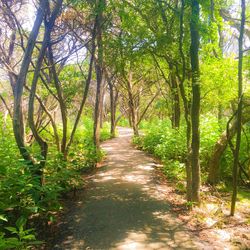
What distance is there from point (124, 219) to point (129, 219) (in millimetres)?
109

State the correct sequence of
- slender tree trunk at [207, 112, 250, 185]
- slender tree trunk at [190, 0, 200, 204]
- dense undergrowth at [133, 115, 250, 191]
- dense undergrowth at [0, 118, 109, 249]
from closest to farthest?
dense undergrowth at [0, 118, 109, 249] → slender tree trunk at [190, 0, 200, 204] → slender tree trunk at [207, 112, 250, 185] → dense undergrowth at [133, 115, 250, 191]

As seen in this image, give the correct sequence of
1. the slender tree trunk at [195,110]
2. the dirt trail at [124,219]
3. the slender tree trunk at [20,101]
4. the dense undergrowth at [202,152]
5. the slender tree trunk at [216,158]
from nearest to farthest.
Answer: the dirt trail at [124,219] < the slender tree trunk at [20,101] < the slender tree trunk at [195,110] < the slender tree trunk at [216,158] < the dense undergrowth at [202,152]

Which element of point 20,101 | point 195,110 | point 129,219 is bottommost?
point 129,219

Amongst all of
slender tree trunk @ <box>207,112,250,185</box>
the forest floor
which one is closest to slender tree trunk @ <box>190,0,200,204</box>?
the forest floor

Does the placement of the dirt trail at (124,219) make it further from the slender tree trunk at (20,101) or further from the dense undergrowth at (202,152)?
the slender tree trunk at (20,101)

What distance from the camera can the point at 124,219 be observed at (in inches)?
242

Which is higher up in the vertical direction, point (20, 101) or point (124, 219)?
A: point (20, 101)

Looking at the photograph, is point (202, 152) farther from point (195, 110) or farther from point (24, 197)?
point (24, 197)

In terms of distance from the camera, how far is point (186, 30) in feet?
23.8

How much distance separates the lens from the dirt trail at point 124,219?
17.0 feet

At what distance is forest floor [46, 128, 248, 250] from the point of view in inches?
204

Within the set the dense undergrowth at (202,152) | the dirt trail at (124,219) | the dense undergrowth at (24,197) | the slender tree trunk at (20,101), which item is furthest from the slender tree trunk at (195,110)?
the slender tree trunk at (20,101)

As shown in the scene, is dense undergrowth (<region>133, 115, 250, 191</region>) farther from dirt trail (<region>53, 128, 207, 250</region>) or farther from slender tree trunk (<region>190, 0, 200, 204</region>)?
slender tree trunk (<region>190, 0, 200, 204</region>)

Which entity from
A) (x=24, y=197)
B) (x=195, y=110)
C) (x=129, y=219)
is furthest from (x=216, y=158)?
(x=24, y=197)
